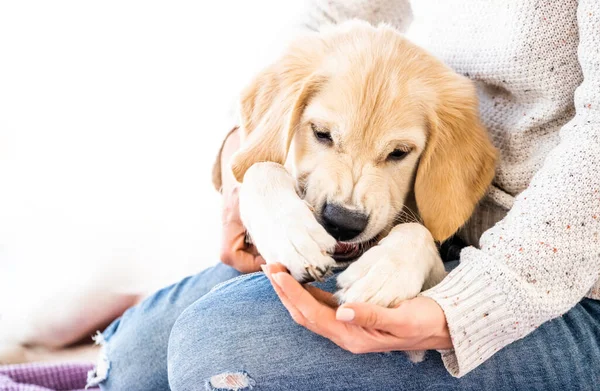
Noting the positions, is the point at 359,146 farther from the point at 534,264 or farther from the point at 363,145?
the point at 534,264

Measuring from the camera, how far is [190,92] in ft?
6.79

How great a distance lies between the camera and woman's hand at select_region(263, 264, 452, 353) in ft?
2.87

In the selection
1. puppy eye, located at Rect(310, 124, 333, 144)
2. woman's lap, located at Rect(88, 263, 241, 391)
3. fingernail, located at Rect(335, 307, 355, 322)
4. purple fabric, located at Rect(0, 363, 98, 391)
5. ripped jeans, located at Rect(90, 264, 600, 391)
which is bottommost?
purple fabric, located at Rect(0, 363, 98, 391)

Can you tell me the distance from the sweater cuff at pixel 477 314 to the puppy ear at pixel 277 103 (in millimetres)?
454

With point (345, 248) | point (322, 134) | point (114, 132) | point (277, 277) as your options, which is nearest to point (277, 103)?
point (322, 134)

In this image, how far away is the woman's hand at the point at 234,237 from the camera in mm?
1416

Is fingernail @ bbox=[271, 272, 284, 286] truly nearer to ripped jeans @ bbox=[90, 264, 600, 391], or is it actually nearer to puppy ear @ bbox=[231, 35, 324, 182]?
ripped jeans @ bbox=[90, 264, 600, 391]

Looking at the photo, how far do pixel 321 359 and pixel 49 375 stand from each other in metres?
0.99

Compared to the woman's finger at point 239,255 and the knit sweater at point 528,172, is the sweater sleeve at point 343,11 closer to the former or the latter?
the knit sweater at point 528,172

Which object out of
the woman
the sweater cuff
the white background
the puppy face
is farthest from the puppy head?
the white background

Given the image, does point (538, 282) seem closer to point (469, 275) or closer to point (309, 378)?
point (469, 275)

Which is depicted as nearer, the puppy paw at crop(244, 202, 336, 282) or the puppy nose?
the puppy paw at crop(244, 202, 336, 282)

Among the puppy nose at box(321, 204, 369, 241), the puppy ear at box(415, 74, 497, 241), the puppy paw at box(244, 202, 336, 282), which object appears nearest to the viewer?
the puppy paw at box(244, 202, 336, 282)

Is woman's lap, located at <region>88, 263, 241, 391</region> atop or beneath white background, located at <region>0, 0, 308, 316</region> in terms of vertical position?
beneath
